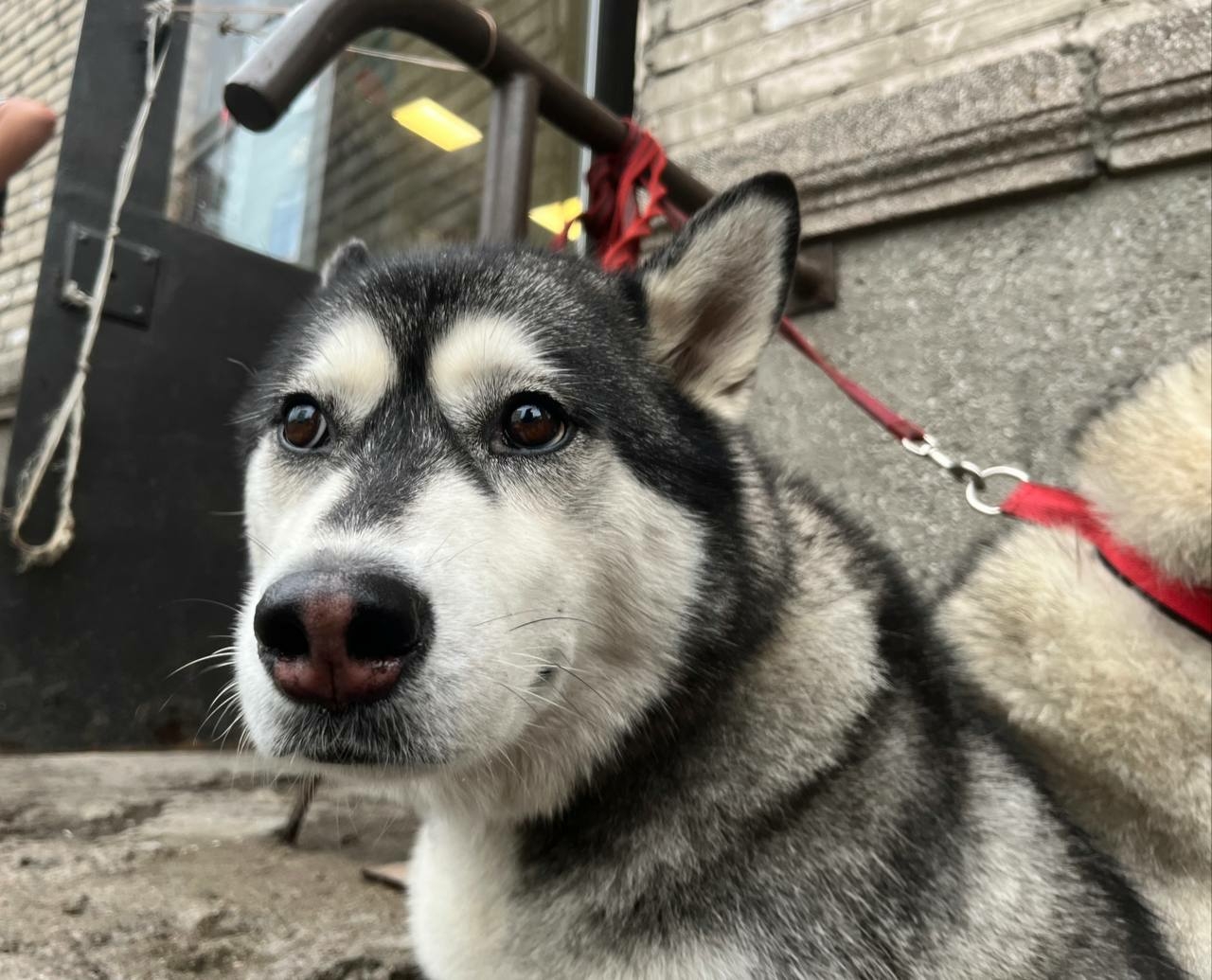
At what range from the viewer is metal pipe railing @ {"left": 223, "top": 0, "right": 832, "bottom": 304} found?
6.05ft

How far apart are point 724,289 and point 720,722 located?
92 centimetres

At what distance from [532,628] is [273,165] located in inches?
193

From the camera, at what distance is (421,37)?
7.84 ft

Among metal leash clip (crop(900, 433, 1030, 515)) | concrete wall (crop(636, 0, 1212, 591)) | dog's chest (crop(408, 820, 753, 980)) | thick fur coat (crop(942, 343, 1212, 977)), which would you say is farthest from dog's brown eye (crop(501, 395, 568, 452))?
concrete wall (crop(636, 0, 1212, 591))

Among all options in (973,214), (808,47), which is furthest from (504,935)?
(808,47)

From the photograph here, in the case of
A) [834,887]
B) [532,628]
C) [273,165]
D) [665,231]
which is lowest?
[834,887]

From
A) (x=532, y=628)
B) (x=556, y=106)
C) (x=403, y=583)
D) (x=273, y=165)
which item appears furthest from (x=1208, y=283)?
(x=273, y=165)

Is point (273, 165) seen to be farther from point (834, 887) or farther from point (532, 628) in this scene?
point (834, 887)

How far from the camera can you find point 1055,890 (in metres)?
1.57

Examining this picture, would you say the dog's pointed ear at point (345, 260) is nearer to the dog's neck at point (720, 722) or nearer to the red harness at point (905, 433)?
the red harness at point (905, 433)

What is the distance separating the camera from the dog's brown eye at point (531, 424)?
1.62m

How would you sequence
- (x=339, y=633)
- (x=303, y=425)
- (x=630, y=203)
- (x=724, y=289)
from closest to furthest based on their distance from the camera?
(x=339, y=633) → (x=303, y=425) → (x=724, y=289) → (x=630, y=203)

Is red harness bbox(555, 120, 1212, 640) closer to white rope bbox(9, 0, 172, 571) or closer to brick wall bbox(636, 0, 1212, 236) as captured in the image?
brick wall bbox(636, 0, 1212, 236)

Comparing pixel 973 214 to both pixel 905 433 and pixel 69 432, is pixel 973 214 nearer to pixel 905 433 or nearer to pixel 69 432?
pixel 905 433
